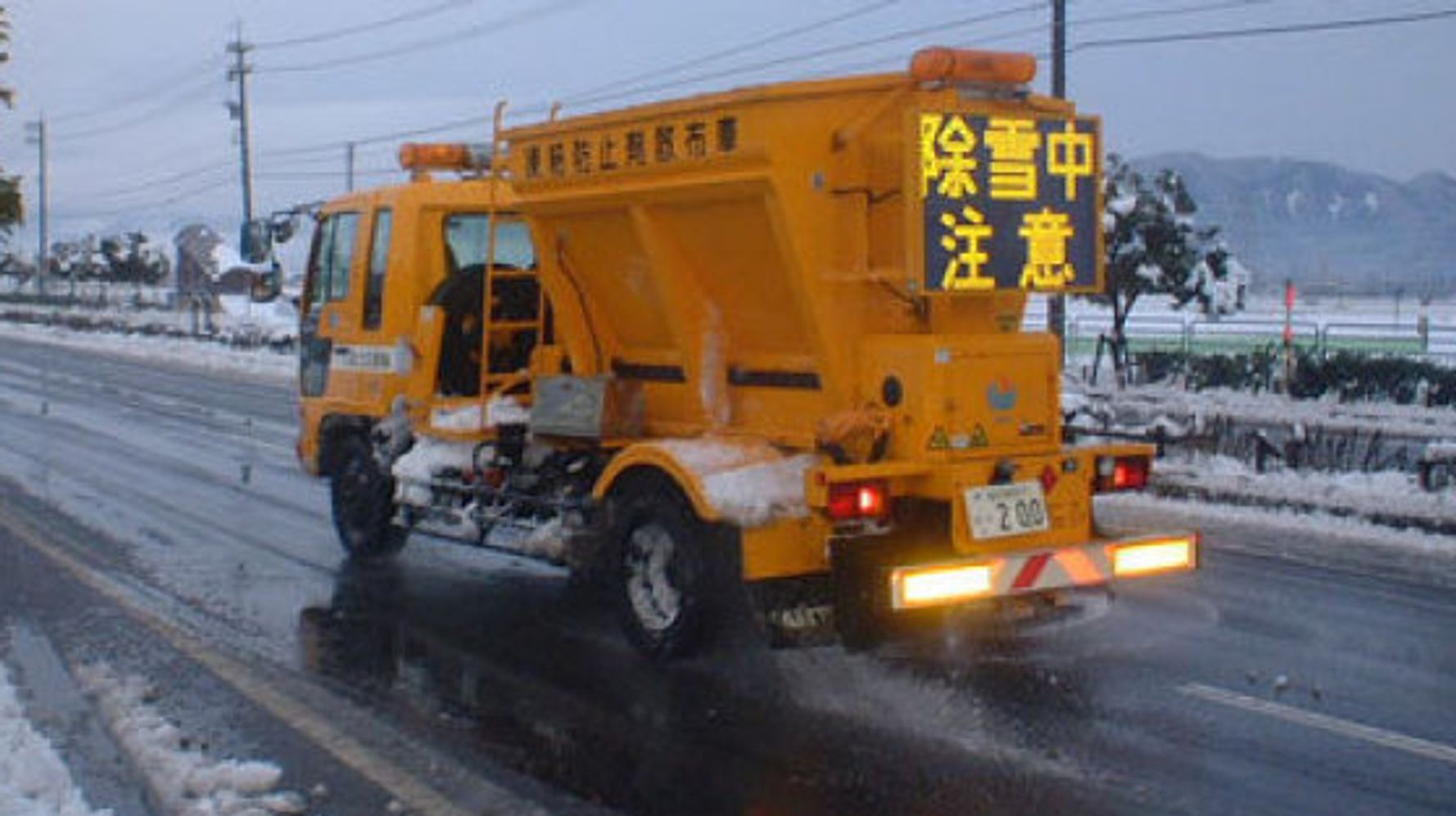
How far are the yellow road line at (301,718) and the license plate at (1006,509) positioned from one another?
7.90 feet

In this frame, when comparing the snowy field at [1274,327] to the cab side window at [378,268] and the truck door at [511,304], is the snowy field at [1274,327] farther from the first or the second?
the cab side window at [378,268]

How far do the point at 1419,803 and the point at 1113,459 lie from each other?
2397 mm

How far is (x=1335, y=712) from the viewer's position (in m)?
6.86

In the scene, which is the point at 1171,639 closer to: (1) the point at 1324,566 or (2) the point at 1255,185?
(1) the point at 1324,566

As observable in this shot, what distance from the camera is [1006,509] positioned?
278 inches

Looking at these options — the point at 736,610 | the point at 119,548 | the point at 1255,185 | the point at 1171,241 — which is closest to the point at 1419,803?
the point at 736,610

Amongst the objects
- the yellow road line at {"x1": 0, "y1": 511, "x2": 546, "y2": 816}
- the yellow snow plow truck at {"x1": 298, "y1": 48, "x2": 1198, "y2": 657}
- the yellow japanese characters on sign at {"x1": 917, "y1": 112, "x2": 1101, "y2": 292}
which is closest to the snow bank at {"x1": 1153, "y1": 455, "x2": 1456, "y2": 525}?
the yellow snow plow truck at {"x1": 298, "y1": 48, "x2": 1198, "y2": 657}

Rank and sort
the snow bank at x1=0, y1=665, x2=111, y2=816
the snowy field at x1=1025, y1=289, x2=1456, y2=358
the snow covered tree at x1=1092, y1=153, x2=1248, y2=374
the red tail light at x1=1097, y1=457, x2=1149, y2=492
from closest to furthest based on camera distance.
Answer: the snow bank at x1=0, y1=665, x2=111, y2=816 → the red tail light at x1=1097, y1=457, x2=1149, y2=492 → the snow covered tree at x1=1092, y1=153, x2=1248, y2=374 → the snowy field at x1=1025, y1=289, x2=1456, y2=358

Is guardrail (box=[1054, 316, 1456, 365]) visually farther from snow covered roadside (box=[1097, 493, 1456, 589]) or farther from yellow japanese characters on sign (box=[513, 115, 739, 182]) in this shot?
yellow japanese characters on sign (box=[513, 115, 739, 182])

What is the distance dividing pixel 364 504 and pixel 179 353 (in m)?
31.0

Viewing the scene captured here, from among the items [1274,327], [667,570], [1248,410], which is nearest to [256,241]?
[667,570]

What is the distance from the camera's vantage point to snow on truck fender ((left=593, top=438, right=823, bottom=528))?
700cm

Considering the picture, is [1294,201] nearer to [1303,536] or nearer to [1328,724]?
[1303,536]

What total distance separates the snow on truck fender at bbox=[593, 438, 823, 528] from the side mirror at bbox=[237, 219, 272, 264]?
4.41 meters
